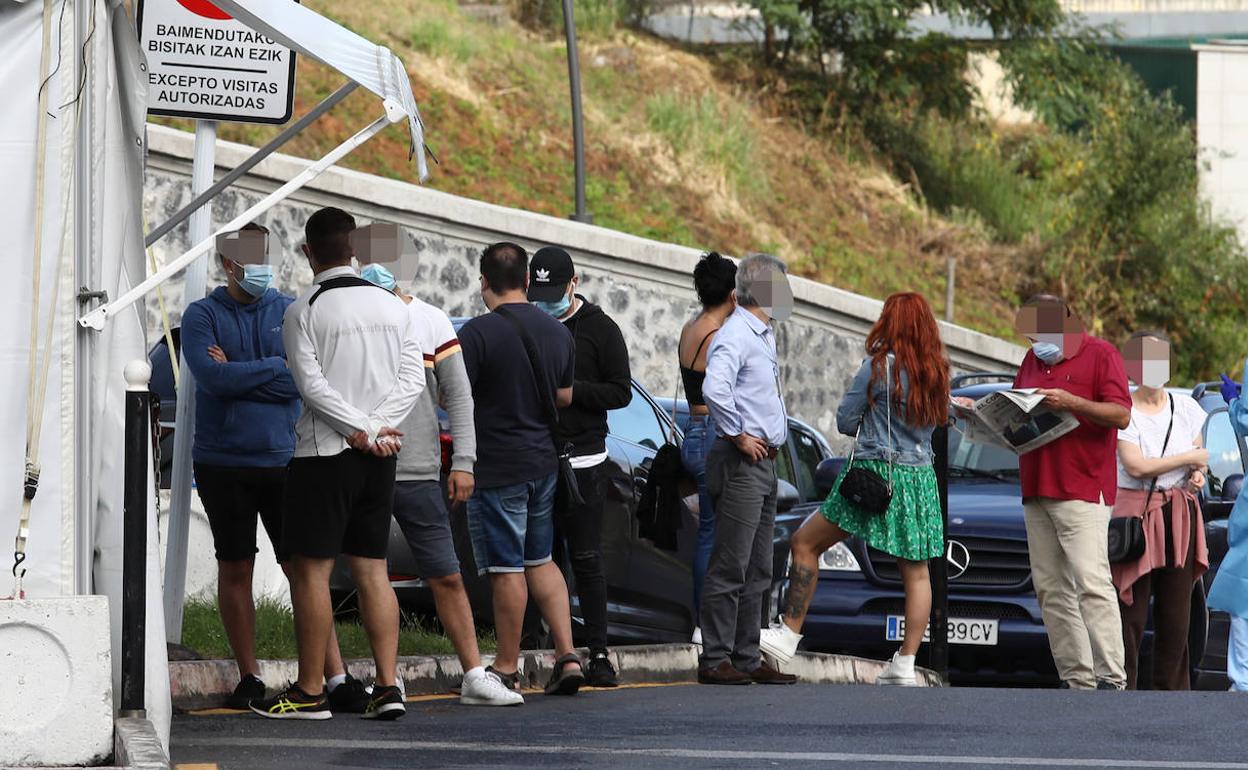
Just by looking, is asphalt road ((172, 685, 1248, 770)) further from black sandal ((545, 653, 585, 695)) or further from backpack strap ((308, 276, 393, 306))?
backpack strap ((308, 276, 393, 306))

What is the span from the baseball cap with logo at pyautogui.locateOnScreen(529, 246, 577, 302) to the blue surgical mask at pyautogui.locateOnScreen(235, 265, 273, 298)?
4.94 feet

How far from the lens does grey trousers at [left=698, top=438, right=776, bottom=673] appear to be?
9031 mm

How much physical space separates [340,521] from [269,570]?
8.40 feet

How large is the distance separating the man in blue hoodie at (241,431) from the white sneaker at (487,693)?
0.47 m

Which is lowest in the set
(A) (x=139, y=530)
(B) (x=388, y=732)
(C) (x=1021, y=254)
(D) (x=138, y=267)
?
(B) (x=388, y=732)

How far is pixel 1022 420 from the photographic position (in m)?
9.53

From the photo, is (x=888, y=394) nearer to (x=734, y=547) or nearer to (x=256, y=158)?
(x=734, y=547)

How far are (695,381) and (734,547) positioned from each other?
85 cm

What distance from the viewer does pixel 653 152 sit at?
26438 millimetres

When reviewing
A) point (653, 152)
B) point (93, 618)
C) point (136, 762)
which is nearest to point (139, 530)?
point (93, 618)

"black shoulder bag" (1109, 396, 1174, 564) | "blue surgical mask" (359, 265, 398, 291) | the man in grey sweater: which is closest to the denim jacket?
"black shoulder bag" (1109, 396, 1174, 564)

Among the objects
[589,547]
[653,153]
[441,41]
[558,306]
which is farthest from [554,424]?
[441,41]

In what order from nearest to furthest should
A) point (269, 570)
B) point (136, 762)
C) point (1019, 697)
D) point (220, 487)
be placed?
point (136, 762) < point (220, 487) < point (1019, 697) < point (269, 570)

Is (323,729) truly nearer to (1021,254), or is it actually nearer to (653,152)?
(653,152)
